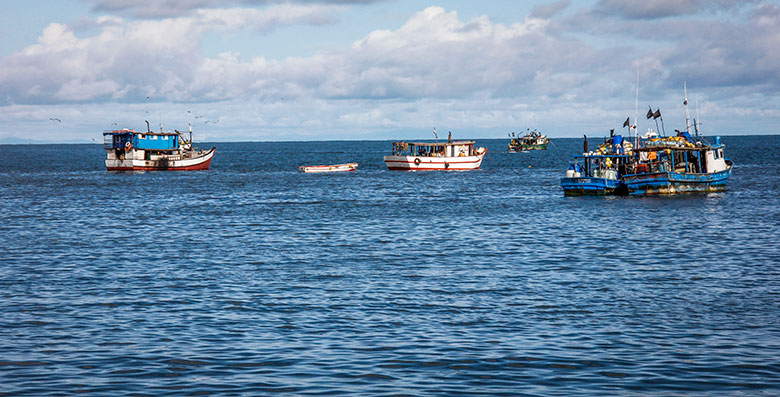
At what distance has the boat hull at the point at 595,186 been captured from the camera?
2512 inches

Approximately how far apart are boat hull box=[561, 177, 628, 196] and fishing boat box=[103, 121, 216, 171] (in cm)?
6529

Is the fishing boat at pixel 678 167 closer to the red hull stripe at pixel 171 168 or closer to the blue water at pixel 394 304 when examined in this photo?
the blue water at pixel 394 304

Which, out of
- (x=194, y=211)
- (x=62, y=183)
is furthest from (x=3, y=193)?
(x=194, y=211)

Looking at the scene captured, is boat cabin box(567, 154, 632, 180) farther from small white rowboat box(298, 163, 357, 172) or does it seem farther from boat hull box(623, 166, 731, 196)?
small white rowboat box(298, 163, 357, 172)

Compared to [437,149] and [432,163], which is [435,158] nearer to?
[432,163]

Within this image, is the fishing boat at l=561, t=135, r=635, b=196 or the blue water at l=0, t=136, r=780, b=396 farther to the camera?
the fishing boat at l=561, t=135, r=635, b=196

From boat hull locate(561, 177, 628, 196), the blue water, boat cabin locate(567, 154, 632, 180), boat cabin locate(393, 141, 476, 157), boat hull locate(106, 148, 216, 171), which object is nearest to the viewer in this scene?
the blue water

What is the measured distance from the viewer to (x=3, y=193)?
7794 cm

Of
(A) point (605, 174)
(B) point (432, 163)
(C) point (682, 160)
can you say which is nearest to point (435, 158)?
(B) point (432, 163)

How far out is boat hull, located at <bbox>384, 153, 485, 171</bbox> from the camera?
4267 inches

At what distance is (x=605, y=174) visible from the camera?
6450 centimetres

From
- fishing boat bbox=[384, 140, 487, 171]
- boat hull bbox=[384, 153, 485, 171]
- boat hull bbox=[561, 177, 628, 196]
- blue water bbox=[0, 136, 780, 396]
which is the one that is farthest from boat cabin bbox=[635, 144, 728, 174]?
boat hull bbox=[384, 153, 485, 171]

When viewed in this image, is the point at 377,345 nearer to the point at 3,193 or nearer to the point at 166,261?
the point at 166,261

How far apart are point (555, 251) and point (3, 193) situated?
6116 cm
